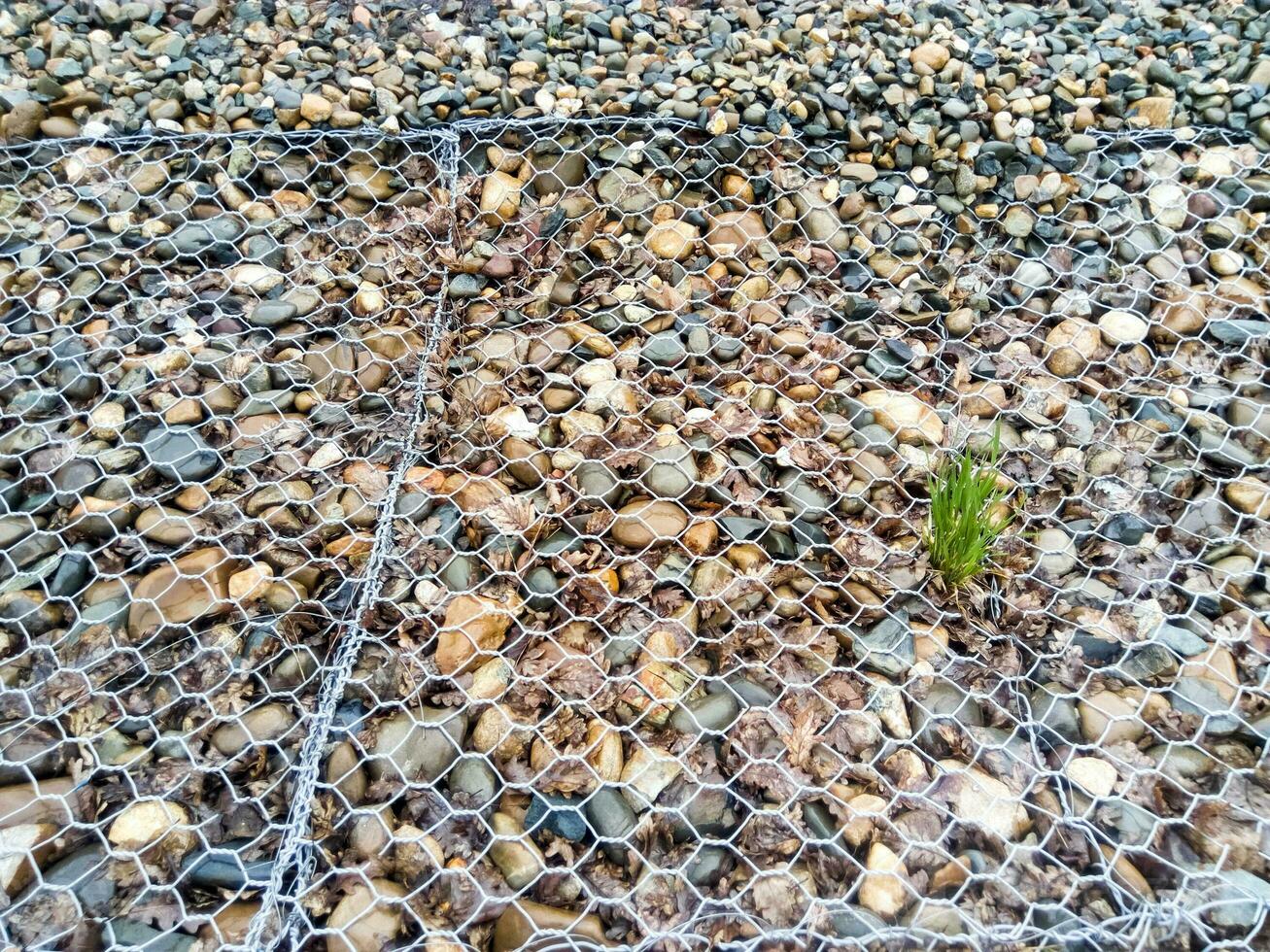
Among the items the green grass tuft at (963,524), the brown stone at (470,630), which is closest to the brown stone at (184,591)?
the brown stone at (470,630)

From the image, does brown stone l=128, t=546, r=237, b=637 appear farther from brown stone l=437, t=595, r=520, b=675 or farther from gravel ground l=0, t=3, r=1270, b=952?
brown stone l=437, t=595, r=520, b=675

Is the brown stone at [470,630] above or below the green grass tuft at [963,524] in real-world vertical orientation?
below

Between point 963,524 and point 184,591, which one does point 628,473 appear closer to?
point 963,524

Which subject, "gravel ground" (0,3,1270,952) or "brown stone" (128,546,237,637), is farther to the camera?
"brown stone" (128,546,237,637)

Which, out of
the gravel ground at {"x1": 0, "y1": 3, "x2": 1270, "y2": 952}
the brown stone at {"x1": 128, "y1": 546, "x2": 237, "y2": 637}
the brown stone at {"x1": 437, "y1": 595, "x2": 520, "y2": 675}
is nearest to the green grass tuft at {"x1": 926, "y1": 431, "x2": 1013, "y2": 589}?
the gravel ground at {"x1": 0, "y1": 3, "x2": 1270, "y2": 952}

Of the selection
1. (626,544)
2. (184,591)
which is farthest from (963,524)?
(184,591)

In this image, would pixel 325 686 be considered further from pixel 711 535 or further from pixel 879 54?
pixel 879 54

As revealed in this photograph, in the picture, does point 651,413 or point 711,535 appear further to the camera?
point 651,413

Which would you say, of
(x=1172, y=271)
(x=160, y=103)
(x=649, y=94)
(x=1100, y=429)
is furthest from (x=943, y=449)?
(x=160, y=103)

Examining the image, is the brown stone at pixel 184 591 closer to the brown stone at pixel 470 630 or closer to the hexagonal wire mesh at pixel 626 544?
the hexagonal wire mesh at pixel 626 544
